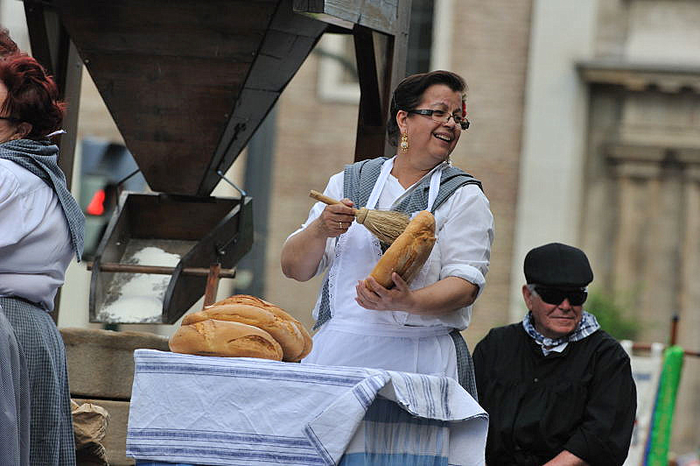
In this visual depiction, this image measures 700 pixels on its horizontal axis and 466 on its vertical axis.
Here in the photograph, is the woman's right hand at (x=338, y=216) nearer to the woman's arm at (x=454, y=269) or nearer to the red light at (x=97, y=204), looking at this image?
the woman's arm at (x=454, y=269)

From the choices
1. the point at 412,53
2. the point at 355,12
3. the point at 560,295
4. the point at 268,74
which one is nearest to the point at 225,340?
the point at 560,295

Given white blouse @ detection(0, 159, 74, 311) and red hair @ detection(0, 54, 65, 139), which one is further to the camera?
red hair @ detection(0, 54, 65, 139)

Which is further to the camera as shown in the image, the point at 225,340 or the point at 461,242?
the point at 461,242

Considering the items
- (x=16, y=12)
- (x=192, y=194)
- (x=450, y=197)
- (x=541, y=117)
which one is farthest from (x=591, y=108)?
(x=450, y=197)

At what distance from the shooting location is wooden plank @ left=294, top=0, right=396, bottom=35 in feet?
15.3

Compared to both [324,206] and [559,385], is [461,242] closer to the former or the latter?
[324,206]

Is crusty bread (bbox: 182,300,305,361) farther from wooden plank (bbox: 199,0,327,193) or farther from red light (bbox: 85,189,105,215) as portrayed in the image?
red light (bbox: 85,189,105,215)

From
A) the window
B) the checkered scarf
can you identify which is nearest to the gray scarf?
the checkered scarf

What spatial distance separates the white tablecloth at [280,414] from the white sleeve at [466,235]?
16.8 inches

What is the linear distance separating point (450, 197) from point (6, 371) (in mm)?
1265

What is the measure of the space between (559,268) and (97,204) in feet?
22.9

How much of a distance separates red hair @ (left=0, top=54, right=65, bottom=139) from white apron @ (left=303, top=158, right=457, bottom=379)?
88 cm

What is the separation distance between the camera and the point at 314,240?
3.89 metres

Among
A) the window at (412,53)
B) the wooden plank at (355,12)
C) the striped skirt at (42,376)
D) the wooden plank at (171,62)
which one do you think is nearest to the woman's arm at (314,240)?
the striped skirt at (42,376)
